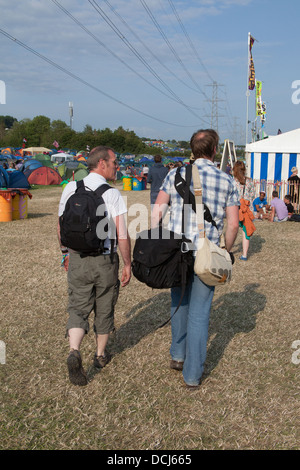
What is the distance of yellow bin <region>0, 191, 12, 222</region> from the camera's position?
1209 cm

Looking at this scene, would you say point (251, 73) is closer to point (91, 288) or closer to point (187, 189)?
point (187, 189)

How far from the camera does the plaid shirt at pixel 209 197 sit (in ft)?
10.4

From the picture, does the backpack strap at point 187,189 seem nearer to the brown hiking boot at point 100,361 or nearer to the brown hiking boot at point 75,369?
the brown hiking boot at point 75,369

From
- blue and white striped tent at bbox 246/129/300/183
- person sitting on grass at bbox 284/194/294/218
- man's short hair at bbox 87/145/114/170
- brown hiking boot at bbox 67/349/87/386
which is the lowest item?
brown hiking boot at bbox 67/349/87/386

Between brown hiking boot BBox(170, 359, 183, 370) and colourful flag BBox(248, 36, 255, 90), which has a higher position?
colourful flag BBox(248, 36, 255, 90)

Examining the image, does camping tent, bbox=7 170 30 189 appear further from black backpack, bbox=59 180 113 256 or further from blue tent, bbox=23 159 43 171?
black backpack, bbox=59 180 113 256

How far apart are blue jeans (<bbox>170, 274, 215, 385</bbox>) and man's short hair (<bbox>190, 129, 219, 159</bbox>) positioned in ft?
2.97

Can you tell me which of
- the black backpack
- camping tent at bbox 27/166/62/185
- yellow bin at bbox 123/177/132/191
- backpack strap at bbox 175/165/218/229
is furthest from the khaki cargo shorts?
camping tent at bbox 27/166/62/185

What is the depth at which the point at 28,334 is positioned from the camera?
4469mm

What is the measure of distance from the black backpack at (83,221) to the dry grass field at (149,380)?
3.78 feet

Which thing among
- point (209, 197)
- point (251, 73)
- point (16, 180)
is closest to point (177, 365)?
point (209, 197)

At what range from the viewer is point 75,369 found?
10.7 feet

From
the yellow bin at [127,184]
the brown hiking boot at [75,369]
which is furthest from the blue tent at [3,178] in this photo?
the brown hiking boot at [75,369]
